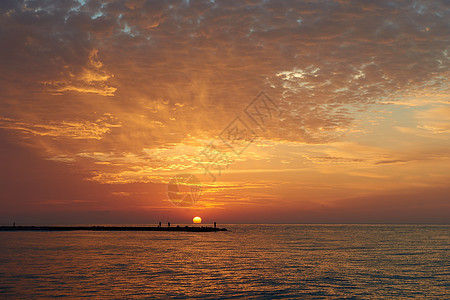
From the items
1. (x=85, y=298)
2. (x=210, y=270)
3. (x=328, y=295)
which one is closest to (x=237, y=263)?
(x=210, y=270)

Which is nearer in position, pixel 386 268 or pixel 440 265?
pixel 386 268

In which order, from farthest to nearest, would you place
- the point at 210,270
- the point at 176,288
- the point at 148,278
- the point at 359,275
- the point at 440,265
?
the point at 440,265
the point at 210,270
the point at 359,275
the point at 148,278
the point at 176,288

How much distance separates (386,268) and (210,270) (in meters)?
19.6

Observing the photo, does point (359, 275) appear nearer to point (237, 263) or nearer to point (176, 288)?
point (237, 263)

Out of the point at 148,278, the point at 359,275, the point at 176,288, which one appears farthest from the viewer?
the point at 359,275

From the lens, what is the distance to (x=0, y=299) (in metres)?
25.8

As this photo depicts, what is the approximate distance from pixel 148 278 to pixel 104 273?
5.21 m

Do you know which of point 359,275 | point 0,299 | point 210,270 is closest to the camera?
point 0,299

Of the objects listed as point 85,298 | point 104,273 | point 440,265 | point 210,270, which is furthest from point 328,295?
point 440,265

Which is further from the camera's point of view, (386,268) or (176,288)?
(386,268)

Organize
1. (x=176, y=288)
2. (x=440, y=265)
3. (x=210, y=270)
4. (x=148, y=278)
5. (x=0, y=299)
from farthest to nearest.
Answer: (x=440, y=265), (x=210, y=270), (x=148, y=278), (x=176, y=288), (x=0, y=299)

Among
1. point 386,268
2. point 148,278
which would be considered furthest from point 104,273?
point 386,268

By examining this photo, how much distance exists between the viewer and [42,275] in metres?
35.1

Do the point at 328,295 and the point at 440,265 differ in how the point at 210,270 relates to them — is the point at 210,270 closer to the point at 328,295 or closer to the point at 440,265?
the point at 328,295
